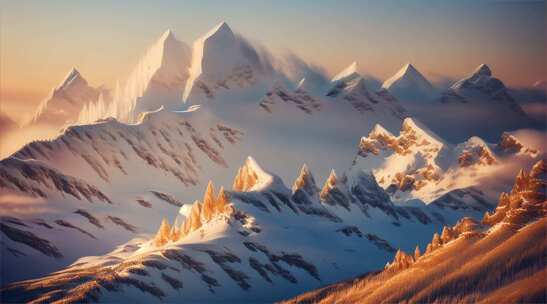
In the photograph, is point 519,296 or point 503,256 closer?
point 519,296

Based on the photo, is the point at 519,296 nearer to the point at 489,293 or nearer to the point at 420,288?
the point at 489,293

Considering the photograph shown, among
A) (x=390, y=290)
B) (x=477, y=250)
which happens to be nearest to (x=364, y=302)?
(x=390, y=290)

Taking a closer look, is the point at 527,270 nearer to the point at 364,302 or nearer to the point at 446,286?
the point at 446,286

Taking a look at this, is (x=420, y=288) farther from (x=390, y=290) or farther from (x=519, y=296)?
(x=519, y=296)

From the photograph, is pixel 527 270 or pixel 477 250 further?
pixel 477 250

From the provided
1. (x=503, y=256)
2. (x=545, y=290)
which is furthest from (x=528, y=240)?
(x=545, y=290)

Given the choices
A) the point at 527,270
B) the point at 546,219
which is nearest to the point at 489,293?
the point at 527,270

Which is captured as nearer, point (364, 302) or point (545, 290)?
point (545, 290)

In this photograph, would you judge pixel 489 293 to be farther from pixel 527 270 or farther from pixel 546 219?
pixel 546 219
